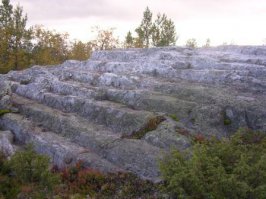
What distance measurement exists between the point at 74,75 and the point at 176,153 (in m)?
24.2

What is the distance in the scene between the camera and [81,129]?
2558 centimetres

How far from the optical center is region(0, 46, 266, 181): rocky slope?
893 inches

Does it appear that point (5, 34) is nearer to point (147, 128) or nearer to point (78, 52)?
point (78, 52)

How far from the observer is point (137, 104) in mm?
27922

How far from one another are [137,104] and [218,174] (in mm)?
15546

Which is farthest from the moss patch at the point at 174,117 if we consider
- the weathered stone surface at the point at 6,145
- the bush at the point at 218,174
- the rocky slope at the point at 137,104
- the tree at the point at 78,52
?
the tree at the point at 78,52

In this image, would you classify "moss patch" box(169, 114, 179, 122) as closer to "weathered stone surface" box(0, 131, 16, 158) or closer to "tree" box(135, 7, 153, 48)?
"weathered stone surface" box(0, 131, 16, 158)

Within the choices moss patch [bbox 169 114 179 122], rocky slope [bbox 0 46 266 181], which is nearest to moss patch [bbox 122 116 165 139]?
rocky slope [bbox 0 46 266 181]

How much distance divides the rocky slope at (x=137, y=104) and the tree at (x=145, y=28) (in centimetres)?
3835

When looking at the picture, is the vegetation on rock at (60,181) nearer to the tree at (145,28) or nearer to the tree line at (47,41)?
the tree line at (47,41)

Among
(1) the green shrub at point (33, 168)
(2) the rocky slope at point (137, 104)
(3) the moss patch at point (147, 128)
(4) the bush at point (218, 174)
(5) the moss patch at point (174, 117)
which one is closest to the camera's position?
(4) the bush at point (218, 174)

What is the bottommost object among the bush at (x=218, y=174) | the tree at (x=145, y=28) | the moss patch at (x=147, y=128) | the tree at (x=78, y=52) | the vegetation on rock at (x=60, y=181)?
the vegetation on rock at (x=60, y=181)

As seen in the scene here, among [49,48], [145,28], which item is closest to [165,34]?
[145,28]

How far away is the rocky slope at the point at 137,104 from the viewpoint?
22688mm
